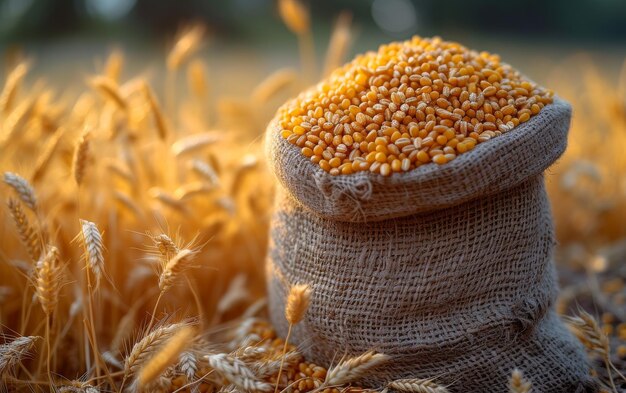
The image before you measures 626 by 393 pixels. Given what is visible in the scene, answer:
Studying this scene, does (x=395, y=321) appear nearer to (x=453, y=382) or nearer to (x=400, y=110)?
(x=453, y=382)

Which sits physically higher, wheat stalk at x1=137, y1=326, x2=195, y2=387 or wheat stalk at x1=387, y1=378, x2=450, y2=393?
wheat stalk at x1=137, y1=326, x2=195, y2=387

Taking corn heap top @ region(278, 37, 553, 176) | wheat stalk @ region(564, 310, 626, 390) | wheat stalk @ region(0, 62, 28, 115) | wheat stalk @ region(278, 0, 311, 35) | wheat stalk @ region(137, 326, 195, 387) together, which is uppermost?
wheat stalk @ region(278, 0, 311, 35)

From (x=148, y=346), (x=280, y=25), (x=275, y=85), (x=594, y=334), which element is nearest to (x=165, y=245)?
(x=148, y=346)

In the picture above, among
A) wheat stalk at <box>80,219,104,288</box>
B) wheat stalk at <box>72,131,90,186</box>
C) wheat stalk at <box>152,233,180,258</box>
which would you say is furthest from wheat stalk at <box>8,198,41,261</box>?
wheat stalk at <box>152,233,180,258</box>

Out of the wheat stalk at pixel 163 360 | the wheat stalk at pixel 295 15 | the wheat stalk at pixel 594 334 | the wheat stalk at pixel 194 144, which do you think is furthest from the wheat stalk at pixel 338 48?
the wheat stalk at pixel 163 360

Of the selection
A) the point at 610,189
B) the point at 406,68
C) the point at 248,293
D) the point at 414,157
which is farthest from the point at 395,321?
the point at 610,189

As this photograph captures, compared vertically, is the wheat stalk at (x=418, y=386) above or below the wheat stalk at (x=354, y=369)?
below

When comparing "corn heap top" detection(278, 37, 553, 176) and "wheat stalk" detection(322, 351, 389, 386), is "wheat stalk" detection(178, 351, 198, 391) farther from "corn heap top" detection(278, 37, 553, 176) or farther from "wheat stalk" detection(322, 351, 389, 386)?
"corn heap top" detection(278, 37, 553, 176)

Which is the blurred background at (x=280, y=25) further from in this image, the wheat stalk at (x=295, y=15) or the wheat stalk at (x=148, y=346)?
the wheat stalk at (x=148, y=346)
